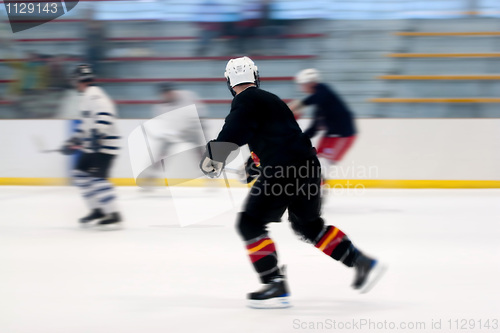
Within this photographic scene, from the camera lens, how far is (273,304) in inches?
105

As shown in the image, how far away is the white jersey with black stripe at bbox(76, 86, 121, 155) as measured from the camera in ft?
14.5

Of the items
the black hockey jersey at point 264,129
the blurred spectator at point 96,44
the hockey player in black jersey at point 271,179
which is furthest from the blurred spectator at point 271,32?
the black hockey jersey at point 264,129

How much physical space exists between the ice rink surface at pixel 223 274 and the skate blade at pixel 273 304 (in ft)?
0.15

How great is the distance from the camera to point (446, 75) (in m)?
7.51

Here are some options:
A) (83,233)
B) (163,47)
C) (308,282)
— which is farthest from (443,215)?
(163,47)

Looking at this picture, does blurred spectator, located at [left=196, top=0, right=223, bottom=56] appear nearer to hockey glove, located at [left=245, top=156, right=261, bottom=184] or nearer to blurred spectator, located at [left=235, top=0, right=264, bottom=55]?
blurred spectator, located at [left=235, top=0, right=264, bottom=55]

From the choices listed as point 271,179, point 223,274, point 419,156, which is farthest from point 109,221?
point 419,156

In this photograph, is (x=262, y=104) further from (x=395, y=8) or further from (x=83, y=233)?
(x=395, y=8)

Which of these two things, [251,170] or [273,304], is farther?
[251,170]

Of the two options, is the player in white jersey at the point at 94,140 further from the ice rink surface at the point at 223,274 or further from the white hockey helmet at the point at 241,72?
the white hockey helmet at the point at 241,72

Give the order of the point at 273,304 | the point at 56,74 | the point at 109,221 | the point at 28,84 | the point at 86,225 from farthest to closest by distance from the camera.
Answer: the point at 56,74
the point at 28,84
the point at 86,225
the point at 109,221
the point at 273,304

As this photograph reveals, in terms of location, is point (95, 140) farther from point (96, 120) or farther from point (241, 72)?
point (241, 72)

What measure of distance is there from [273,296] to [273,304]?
0.05m

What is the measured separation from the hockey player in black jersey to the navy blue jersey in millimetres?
2644
